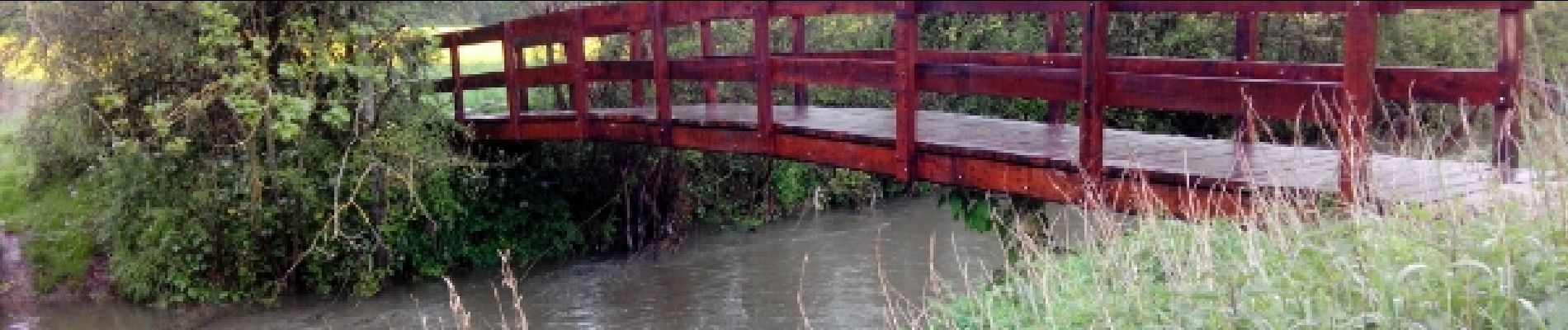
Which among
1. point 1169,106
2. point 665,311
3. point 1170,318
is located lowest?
point 665,311

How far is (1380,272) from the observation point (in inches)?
152

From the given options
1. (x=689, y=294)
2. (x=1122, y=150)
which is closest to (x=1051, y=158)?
(x=1122, y=150)

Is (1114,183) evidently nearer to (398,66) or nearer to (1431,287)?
(1431,287)

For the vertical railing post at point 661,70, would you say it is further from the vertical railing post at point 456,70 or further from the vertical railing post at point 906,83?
the vertical railing post at point 456,70

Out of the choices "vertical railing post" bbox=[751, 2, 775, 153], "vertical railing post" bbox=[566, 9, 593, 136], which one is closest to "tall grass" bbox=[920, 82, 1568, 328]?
"vertical railing post" bbox=[751, 2, 775, 153]

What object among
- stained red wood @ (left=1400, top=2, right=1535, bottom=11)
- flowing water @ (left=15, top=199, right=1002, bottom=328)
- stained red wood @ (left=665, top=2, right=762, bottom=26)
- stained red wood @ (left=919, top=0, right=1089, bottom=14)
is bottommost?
flowing water @ (left=15, top=199, right=1002, bottom=328)

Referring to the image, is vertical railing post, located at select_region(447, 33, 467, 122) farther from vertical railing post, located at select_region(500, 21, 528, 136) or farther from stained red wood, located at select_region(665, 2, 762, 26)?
stained red wood, located at select_region(665, 2, 762, 26)

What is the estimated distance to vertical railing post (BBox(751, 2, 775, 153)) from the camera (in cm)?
823

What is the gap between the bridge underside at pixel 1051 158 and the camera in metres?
5.61

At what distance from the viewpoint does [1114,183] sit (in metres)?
6.22

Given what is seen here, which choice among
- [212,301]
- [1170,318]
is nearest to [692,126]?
[212,301]

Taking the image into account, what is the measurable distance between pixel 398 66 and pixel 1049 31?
17.1ft

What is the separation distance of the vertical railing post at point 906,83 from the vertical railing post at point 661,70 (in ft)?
8.18

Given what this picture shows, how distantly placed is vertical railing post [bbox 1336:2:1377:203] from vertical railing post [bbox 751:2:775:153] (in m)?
3.83
